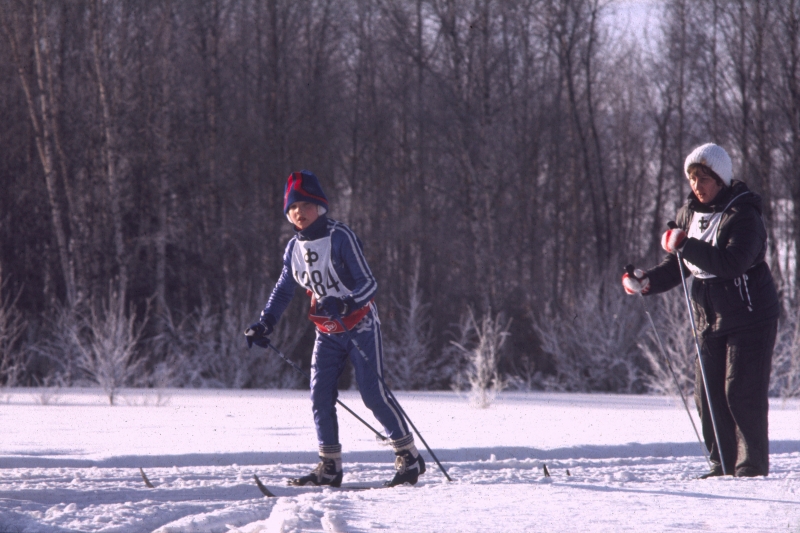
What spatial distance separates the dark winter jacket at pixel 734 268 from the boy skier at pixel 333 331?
177 centimetres

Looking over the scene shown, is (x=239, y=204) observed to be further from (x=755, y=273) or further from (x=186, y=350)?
(x=755, y=273)

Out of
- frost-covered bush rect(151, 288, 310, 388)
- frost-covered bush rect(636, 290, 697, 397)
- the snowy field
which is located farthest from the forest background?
the snowy field

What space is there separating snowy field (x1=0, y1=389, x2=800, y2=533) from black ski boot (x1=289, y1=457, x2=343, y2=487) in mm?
77

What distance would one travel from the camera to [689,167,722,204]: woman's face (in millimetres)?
4871

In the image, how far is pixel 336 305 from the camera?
16.5 feet

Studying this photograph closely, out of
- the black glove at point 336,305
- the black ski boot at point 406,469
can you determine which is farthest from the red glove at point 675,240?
the black ski boot at point 406,469

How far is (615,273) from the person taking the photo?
64.0ft

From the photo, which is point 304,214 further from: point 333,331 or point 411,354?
point 411,354

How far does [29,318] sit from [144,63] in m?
6.57

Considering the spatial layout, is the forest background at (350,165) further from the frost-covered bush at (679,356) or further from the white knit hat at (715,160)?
the white knit hat at (715,160)

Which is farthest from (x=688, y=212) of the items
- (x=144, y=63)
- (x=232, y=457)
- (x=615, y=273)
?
(x=144, y=63)

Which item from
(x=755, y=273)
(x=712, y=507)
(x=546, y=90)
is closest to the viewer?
(x=712, y=507)

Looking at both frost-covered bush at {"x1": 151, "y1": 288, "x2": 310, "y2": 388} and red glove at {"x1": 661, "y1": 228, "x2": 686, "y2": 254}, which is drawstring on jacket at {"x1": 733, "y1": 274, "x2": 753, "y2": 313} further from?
frost-covered bush at {"x1": 151, "y1": 288, "x2": 310, "y2": 388}

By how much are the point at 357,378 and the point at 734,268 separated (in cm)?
214
